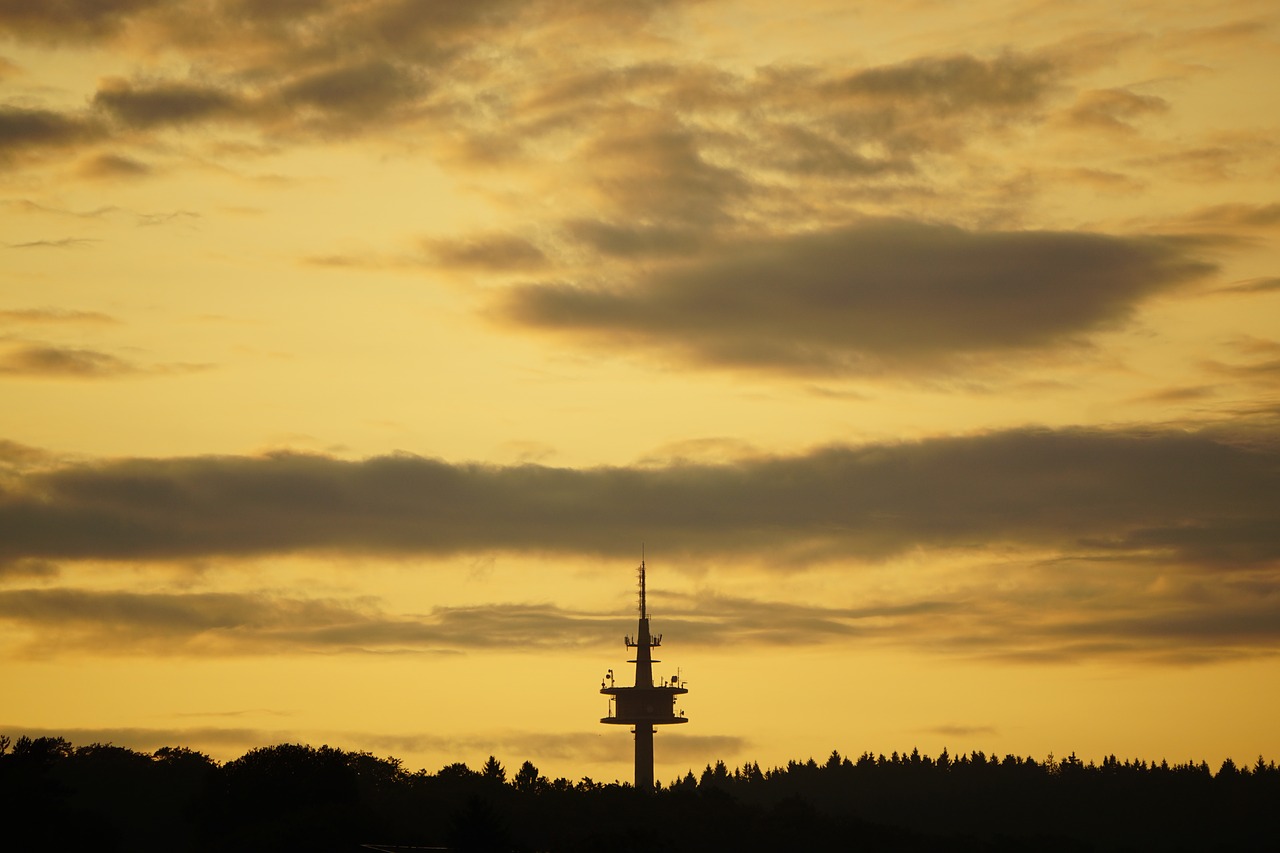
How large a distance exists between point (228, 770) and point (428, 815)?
31.8 metres

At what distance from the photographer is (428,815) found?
624 feet

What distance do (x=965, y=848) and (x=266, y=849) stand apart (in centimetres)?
8588

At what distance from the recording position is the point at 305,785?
524 feet

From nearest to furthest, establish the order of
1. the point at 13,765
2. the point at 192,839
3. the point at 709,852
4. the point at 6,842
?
1. the point at 6,842
2. the point at 13,765
3. the point at 192,839
4. the point at 709,852

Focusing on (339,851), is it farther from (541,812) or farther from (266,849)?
(541,812)

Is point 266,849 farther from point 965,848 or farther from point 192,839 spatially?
point 965,848

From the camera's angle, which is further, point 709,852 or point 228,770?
point 709,852

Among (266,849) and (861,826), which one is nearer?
(266,849)

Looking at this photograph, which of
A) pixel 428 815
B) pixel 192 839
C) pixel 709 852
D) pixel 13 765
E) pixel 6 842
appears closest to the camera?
pixel 6 842

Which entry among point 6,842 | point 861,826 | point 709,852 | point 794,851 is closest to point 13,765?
point 6,842

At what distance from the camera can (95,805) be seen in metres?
187

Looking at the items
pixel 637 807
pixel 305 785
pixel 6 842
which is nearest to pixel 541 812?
pixel 637 807

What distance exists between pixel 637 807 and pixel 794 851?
1749 cm

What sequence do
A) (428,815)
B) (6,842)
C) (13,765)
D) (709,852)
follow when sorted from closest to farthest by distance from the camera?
(6,842)
(13,765)
(709,852)
(428,815)
